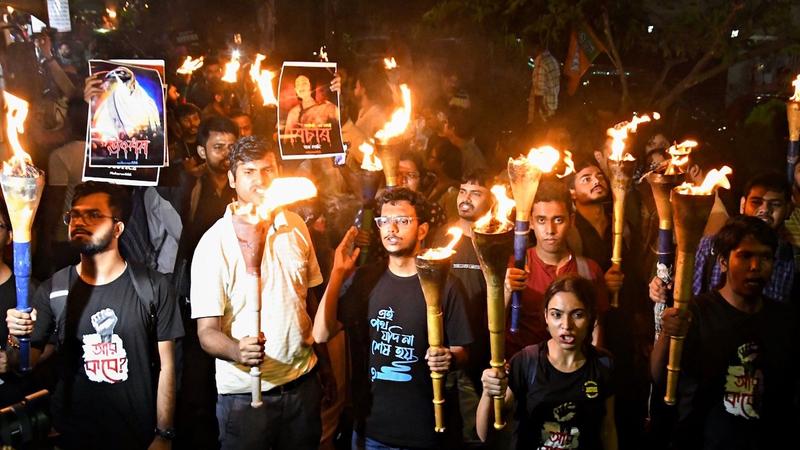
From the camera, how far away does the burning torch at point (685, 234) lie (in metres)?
3.88

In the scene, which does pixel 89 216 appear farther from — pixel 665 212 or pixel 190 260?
pixel 665 212

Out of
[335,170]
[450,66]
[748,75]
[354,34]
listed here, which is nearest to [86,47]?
[354,34]

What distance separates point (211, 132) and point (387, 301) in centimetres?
255

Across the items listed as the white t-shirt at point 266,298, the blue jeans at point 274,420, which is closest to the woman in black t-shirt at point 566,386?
the blue jeans at point 274,420

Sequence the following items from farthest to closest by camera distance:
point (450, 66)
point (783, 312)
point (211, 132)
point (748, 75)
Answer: point (748, 75) → point (450, 66) → point (211, 132) → point (783, 312)

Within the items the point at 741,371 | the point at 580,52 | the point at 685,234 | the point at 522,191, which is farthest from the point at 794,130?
the point at 580,52

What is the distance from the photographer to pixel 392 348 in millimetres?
4504

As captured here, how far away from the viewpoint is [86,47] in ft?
46.2

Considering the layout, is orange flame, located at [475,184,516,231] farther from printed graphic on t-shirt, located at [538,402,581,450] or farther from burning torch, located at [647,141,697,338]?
printed graphic on t-shirt, located at [538,402,581,450]

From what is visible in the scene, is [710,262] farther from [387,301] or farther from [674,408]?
[387,301]

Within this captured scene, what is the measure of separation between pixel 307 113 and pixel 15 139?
11.2 feet

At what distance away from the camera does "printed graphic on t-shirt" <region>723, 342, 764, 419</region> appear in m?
4.38

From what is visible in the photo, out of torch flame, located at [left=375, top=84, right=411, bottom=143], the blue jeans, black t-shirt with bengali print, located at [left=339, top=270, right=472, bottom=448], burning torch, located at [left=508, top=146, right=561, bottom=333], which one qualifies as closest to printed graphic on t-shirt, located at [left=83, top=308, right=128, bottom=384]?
the blue jeans

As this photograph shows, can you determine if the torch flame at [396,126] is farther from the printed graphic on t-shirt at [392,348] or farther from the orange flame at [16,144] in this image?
the orange flame at [16,144]
